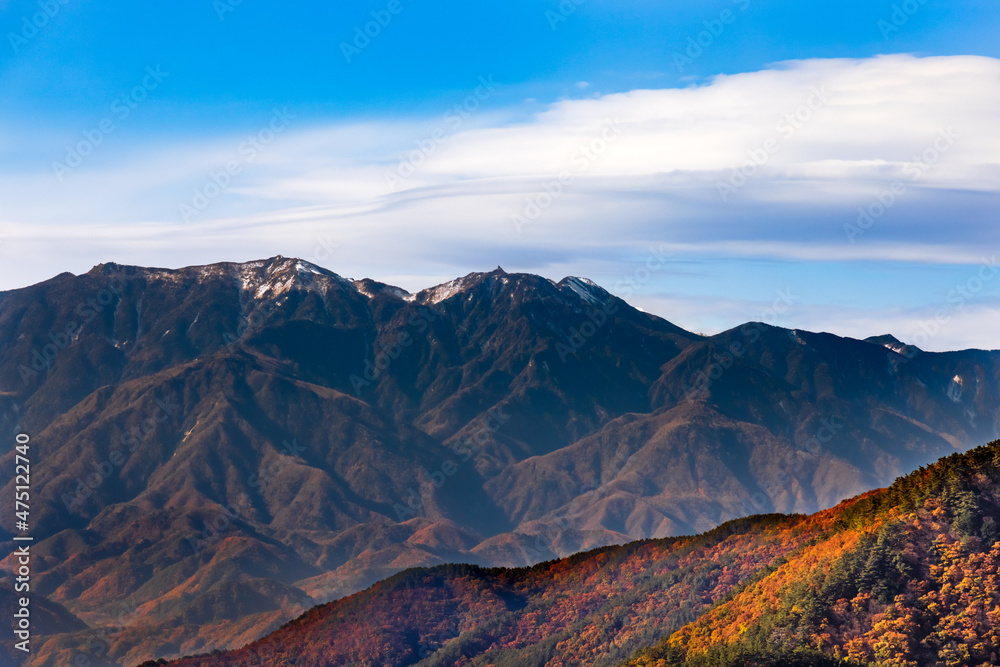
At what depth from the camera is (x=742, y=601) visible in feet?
410

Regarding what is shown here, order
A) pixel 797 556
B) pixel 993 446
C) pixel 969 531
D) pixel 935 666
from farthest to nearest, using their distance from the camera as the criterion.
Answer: pixel 797 556 → pixel 993 446 → pixel 969 531 → pixel 935 666

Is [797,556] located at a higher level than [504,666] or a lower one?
higher

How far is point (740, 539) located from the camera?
539ft

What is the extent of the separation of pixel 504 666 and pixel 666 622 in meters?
25.9

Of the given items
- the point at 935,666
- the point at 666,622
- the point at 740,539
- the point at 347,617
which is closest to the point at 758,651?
the point at 935,666

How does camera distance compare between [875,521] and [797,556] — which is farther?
[797,556]

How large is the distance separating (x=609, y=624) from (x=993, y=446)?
64429 mm

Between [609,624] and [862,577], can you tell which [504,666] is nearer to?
[609,624]

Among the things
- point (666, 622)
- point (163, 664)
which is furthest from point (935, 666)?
point (163, 664)

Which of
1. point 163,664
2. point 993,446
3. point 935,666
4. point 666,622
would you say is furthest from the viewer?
point 163,664

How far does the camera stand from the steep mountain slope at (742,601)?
103 meters

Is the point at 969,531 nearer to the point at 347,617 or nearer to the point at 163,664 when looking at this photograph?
the point at 347,617

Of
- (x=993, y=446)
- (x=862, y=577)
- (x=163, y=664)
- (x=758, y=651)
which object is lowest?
(x=163, y=664)

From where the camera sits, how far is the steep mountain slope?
103 metres
